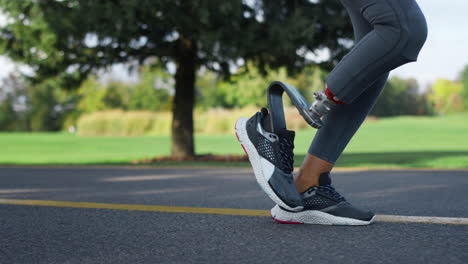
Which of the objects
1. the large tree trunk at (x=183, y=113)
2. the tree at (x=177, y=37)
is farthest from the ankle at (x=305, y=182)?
the large tree trunk at (x=183, y=113)

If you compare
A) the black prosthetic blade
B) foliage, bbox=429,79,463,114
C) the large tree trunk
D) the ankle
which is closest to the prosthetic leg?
the black prosthetic blade

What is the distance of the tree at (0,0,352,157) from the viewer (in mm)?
8328

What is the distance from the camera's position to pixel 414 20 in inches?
84.7

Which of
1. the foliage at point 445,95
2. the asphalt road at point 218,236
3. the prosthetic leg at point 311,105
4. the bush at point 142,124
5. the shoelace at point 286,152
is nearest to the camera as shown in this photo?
the asphalt road at point 218,236

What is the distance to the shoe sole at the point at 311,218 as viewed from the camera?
7.64 ft

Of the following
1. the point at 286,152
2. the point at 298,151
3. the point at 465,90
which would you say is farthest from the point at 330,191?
the point at 465,90

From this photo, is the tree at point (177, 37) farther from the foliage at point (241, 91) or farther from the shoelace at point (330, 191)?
the foliage at point (241, 91)

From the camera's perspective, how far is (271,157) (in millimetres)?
2348

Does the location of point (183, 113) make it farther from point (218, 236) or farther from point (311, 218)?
point (218, 236)

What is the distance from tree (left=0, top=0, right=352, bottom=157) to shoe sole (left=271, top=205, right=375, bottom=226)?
6.07 m

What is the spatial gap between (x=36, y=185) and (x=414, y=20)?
385cm

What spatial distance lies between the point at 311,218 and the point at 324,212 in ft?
0.23

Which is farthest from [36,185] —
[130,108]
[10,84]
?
[10,84]

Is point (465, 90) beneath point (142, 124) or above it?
above
